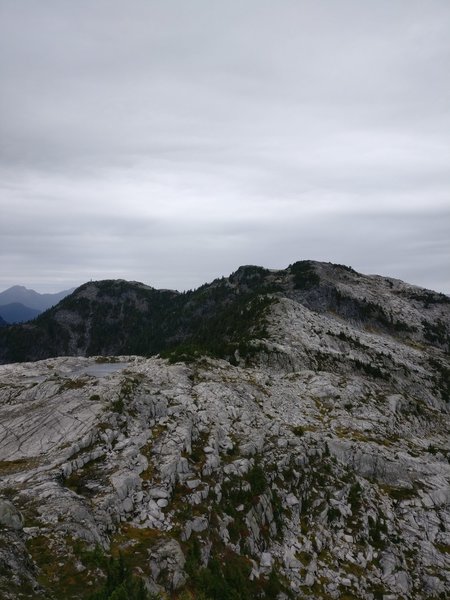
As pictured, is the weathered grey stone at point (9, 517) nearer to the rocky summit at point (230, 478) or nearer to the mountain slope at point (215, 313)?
the rocky summit at point (230, 478)

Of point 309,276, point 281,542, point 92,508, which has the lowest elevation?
point 281,542

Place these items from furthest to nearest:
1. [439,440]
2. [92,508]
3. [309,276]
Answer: [309,276], [439,440], [92,508]

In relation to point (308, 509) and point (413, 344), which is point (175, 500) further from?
point (413, 344)

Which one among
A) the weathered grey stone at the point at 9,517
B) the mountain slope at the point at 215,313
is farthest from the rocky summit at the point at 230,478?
the mountain slope at the point at 215,313

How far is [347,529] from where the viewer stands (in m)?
25.8

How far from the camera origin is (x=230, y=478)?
26391 mm

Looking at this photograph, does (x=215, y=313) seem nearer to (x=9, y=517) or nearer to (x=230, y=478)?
(x=230, y=478)

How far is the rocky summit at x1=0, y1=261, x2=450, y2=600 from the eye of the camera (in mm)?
17328

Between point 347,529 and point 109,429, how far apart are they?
60.5 ft

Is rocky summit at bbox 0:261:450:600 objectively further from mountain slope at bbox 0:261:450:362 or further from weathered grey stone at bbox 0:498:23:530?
mountain slope at bbox 0:261:450:362

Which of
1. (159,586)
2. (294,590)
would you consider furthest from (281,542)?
(159,586)

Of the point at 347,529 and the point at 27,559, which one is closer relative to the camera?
the point at 27,559

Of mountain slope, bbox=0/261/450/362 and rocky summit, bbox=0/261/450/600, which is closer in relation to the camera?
rocky summit, bbox=0/261/450/600

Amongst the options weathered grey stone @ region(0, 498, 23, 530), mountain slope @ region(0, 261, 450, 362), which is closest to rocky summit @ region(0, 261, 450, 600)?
weathered grey stone @ region(0, 498, 23, 530)
